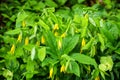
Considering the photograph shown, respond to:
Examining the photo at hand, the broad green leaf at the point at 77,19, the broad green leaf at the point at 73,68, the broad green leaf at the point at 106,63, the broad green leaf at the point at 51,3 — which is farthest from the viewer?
the broad green leaf at the point at 51,3

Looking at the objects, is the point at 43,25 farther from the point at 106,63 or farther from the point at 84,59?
the point at 106,63

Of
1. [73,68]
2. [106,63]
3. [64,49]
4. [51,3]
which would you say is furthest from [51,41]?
[51,3]

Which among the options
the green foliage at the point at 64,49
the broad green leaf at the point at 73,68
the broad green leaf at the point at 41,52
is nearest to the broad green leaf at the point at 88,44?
the green foliage at the point at 64,49

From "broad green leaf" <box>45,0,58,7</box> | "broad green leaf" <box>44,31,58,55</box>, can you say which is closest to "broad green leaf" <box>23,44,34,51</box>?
"broad green leaf" <box>44,31,58,55</box>

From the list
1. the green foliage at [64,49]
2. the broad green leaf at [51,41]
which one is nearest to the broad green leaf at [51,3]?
the green foliage at [64,49]

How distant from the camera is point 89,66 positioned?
1.99 m

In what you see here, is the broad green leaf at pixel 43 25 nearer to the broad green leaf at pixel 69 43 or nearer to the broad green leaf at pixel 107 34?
the broad green leaf at pixel 69 43

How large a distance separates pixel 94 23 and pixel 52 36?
0.31m

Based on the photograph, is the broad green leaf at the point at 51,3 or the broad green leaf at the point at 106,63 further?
the broad green leaf at the point at 51,3

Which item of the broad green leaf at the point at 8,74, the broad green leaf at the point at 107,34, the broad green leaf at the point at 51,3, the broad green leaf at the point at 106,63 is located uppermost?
the broad green leaf at the point at 51,3

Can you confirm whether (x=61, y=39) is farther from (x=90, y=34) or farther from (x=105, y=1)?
(x=105, y=1)

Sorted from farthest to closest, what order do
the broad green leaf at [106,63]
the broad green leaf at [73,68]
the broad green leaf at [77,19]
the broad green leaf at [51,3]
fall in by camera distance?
the broad green leaf at [51,3] → the broad green leaf at [77,19] → the broad green leaf at [106,63] → the broad green leaf at [73,68]

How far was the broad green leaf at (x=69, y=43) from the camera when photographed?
6.33 feet

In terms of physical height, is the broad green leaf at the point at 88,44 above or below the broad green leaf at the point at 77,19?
below
